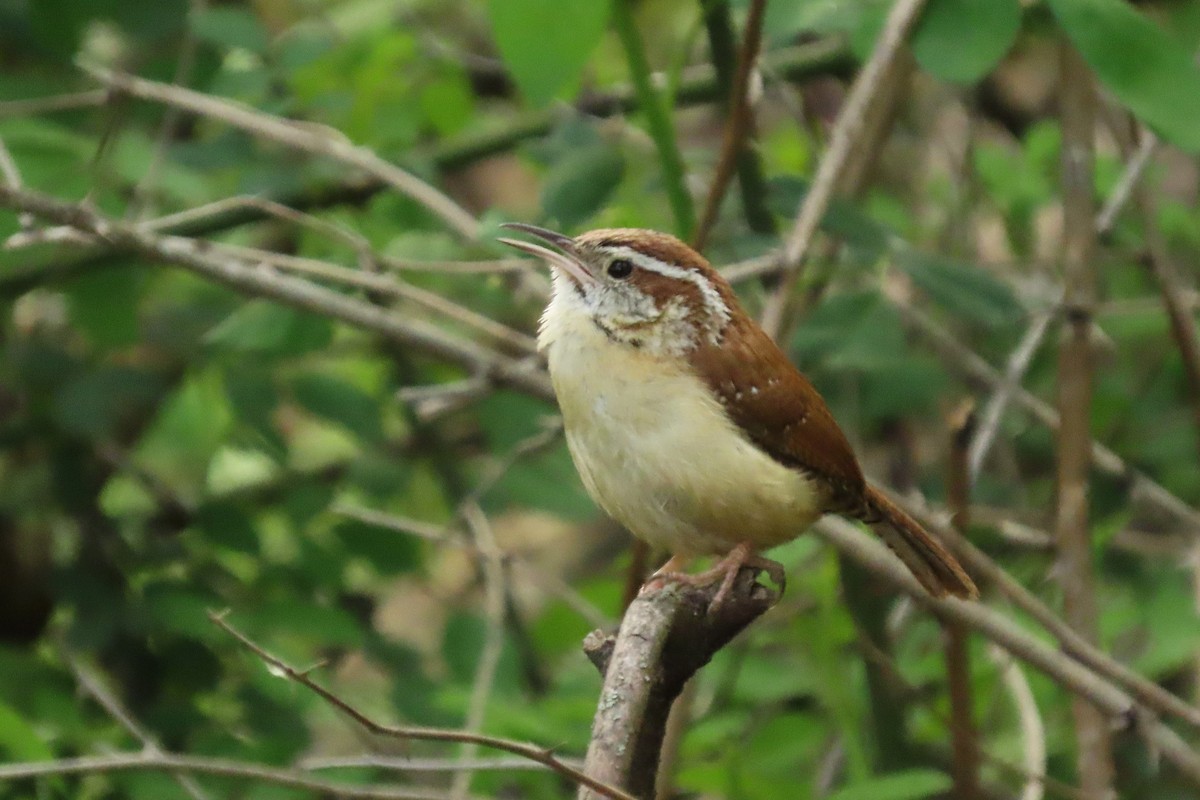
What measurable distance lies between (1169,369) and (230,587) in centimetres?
286

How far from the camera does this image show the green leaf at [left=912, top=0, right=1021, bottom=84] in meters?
2.83

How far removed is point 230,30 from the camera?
155 inches

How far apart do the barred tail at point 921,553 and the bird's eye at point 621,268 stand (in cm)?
63

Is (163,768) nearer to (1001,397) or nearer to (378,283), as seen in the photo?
(378,283)

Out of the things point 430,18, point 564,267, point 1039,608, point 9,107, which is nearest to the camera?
point 564,267

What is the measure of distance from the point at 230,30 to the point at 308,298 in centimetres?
90

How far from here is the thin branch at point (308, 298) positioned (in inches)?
133

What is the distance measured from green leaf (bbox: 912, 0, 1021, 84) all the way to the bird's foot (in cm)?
92

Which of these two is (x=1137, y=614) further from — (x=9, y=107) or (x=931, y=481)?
(x=9, y=107)

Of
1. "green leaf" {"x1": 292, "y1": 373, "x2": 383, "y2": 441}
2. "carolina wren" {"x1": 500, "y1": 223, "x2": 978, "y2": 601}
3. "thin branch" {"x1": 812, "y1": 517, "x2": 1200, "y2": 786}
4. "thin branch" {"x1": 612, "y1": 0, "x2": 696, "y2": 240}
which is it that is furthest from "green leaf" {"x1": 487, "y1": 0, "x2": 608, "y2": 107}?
"green leaf" {"x1": 292, "y1": 373, "x2": 383, "y2": 441}

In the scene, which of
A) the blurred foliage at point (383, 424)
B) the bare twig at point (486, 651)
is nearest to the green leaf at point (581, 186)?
the blurred foliage at point (383, 424)

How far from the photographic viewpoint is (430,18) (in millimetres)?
6379

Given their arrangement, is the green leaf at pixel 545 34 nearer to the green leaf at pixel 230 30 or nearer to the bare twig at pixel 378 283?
the bare twig at pixel 378 283

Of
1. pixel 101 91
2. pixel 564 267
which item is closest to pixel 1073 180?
pixel 564 267
